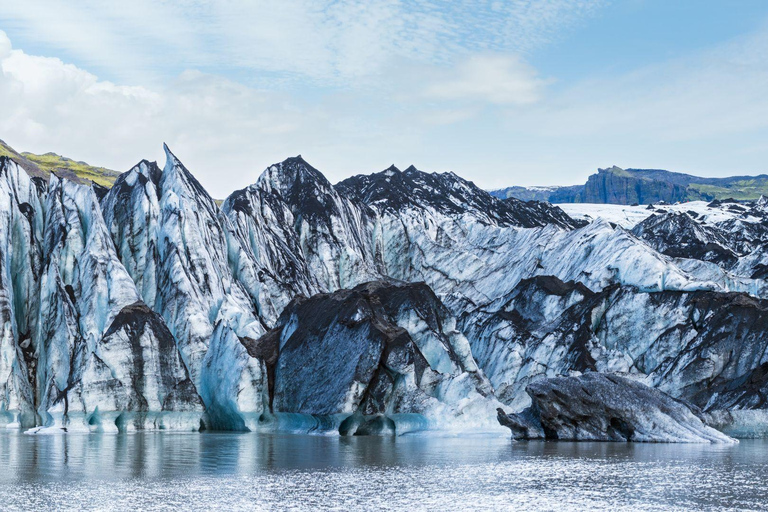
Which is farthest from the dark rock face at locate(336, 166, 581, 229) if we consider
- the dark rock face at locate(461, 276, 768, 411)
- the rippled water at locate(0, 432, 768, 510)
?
the rippled water at locate(0, 432, 768, 510)

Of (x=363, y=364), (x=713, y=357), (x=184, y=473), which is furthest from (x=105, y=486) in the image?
(x=713, y=357)

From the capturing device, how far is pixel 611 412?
155ft

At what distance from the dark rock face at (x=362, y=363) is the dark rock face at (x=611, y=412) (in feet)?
24.8

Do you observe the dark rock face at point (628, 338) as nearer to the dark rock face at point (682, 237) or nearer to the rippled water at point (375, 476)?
the rippled water at point (375, 476)

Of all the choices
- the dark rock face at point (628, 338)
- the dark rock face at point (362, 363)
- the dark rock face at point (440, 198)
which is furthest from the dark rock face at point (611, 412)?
the dark rock face at point (440, 198)

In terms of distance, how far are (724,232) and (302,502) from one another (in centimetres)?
12163

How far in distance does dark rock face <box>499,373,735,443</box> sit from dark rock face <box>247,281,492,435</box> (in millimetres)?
7558

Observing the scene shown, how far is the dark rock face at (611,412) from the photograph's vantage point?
46.9 m

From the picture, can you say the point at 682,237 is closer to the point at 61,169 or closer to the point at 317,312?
the point at 317,312

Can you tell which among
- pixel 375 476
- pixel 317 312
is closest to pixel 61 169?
pixel 317 312

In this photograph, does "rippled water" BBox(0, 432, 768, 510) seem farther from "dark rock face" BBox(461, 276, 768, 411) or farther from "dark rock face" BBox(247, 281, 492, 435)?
"dark rock face" BBox(461, 276, 768, 411)

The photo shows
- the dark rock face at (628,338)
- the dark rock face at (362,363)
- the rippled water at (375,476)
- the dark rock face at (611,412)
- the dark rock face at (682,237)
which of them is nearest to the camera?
the rippled water at (375,476)

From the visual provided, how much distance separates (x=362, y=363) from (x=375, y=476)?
82.8ft

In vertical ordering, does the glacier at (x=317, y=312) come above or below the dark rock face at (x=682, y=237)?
below
